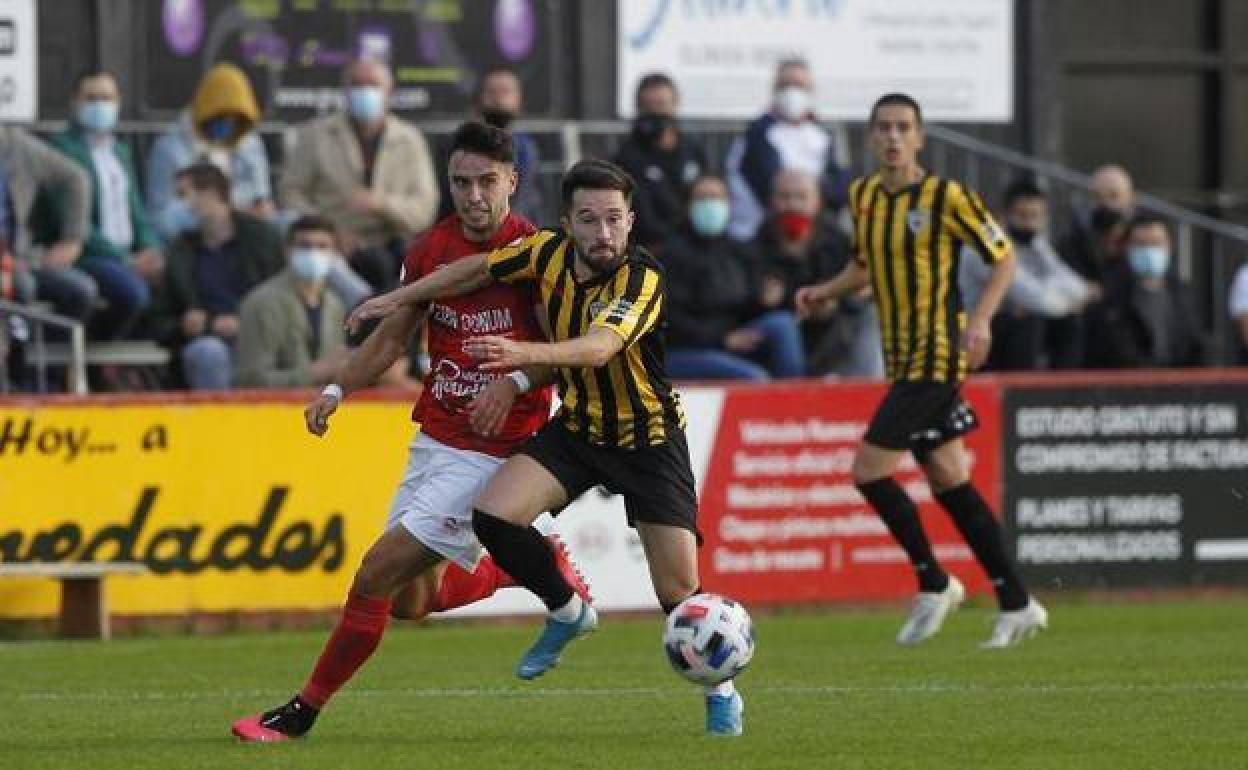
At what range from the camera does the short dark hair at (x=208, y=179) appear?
16.8 meters

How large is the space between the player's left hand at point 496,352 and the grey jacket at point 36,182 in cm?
835

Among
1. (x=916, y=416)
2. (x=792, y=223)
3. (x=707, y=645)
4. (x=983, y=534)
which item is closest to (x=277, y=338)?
(x=792, y=223)

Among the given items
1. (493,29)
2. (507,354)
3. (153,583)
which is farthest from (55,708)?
(493,29)

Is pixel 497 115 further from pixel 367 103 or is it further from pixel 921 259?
pixel 921 259

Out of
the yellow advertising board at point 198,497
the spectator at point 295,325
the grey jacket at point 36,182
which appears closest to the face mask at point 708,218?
the spectator at point 295,325

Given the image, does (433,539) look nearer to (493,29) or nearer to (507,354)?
(507,354)

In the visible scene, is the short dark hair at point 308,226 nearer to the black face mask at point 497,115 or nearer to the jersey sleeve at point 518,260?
the black face mask at point 497,115

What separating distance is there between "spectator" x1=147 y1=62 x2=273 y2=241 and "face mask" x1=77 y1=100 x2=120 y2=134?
2.30 feet

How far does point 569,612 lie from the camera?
10461 millimetres

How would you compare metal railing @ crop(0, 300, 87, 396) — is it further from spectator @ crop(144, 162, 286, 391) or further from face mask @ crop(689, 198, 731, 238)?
face mask @ crop(689, 198, 731, 238)

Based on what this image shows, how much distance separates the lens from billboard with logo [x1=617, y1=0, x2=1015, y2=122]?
21.0m

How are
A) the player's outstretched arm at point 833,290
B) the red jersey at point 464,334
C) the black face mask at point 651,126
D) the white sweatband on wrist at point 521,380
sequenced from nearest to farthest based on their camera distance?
the white sweatband on wrist at point 521,380 → the red jersey at point 464,334 → the player's outstretched arm at point 833,290 → the black face mask at point 651,126

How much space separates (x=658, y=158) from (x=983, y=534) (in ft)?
15.8

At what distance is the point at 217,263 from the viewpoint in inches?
672
